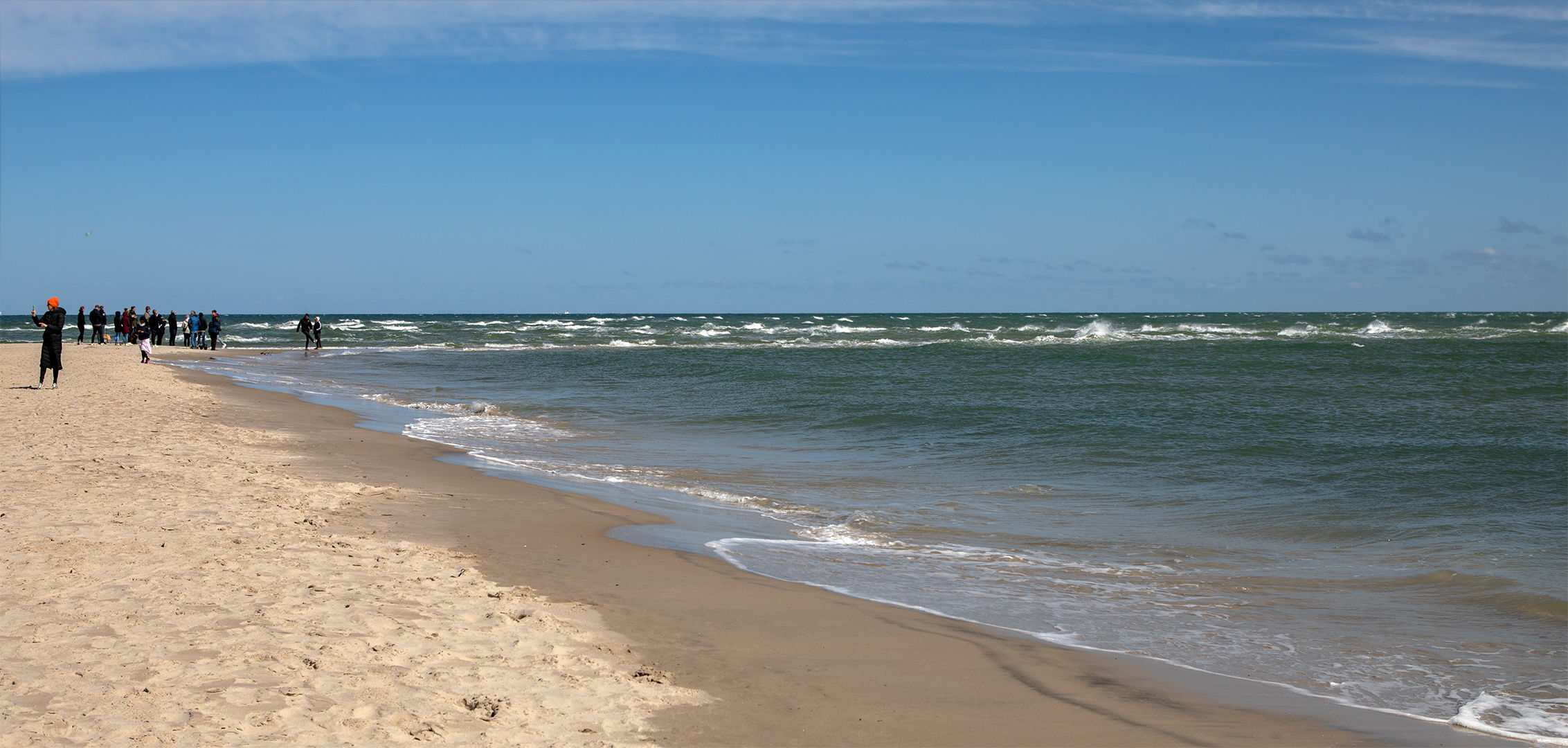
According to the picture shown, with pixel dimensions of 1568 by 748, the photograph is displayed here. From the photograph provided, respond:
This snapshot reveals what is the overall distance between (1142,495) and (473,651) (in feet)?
27.6

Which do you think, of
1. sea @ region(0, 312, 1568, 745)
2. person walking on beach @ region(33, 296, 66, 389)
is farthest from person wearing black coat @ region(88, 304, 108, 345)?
person walking on beach @ region(33, 296, 66, 389)

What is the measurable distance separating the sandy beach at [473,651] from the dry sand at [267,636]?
0.02 meters

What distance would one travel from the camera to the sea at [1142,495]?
6016mm

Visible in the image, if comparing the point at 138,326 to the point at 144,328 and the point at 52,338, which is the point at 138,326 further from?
the point at 52,338

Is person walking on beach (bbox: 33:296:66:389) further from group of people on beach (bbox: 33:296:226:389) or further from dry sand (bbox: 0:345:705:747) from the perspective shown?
dry sand (bbox: 0:345:705:747)

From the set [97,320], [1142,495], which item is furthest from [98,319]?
[1142,495]

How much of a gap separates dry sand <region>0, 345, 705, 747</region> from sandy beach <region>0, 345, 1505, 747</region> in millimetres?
17

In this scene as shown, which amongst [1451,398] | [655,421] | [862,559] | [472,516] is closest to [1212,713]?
[862,559]

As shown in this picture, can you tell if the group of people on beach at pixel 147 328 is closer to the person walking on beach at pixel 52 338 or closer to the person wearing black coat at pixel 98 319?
the person wearing black coat at pixel 98 319

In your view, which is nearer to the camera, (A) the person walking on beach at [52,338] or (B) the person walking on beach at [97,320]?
(A) the person walking on beach at [52,338]

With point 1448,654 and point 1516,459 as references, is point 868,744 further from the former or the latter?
point 1516,459

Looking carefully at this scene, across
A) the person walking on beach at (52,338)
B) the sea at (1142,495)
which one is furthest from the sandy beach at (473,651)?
the person walking on beach at (52,338)

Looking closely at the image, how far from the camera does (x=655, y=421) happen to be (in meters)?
18.5

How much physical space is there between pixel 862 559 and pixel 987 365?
27.3m
